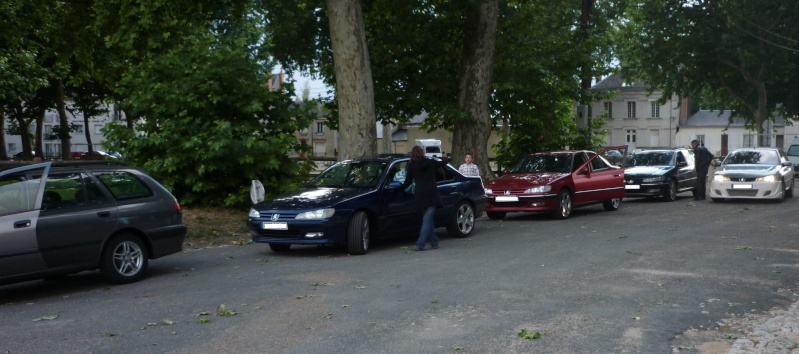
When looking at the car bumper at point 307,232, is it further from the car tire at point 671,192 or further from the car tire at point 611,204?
the car tire at point 671,192

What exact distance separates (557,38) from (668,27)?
19874 millimetres

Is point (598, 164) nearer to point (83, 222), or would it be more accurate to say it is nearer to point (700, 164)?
point (700, 164)

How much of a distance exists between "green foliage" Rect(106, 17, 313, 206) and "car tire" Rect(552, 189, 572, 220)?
18.7 ft

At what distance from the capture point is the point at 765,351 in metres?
7.49

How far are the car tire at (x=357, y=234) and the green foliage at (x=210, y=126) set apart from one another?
6118 mm

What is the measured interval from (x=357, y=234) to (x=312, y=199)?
89 centimetres

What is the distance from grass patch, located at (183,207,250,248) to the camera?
17016 mm

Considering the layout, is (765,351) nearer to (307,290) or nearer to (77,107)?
(307,290)

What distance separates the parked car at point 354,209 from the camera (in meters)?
13.9

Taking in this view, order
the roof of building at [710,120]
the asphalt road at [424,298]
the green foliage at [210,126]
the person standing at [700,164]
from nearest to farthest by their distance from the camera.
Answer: the asphalt road at [424,298], the green foliage at [210,126], the person standing at [700,164], the roof of building at [710,120]

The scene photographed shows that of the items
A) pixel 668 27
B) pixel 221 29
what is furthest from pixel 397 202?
pixel 668 27

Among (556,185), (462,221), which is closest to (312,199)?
(462,221)

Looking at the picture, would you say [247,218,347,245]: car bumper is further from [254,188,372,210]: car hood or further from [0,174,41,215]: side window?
[0,174,41,215]: side window

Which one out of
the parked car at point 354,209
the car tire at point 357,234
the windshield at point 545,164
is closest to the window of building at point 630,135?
the windshield at point 545,164
